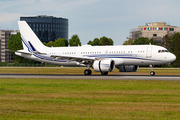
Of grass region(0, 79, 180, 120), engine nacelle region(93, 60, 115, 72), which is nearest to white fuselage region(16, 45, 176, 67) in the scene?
engine nacelle region(93, 60, 115, 72)

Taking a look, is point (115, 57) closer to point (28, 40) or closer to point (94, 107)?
point (28, 40)

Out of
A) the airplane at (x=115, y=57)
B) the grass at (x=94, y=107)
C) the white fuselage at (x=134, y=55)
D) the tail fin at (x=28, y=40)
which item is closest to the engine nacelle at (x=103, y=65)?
the airplane at (x=115, y=57)

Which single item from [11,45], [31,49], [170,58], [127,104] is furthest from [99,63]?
[11,45]

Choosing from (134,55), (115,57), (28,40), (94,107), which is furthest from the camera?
(28,40)

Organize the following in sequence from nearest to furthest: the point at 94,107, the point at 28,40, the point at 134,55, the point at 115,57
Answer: the point at 94,107 < the point at 134,55 < the point at 115,57 < the point at 28,40

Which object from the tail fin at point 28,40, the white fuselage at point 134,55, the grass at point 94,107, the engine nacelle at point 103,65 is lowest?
the grass at point 94,107

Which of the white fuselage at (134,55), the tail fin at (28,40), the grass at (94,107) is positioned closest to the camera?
the grass at (94,107)

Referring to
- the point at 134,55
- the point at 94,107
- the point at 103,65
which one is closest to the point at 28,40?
the point at 103,65

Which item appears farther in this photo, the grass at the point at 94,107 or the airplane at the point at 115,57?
the airplane at the point at 115,57

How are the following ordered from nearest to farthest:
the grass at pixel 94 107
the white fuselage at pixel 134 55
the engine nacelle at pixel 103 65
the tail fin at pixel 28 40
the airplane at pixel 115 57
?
the grass at pixel 94 107 → the engine nacelle at pixel 103 65 → the airplane at pixel 115 57 → the white fuselage at pixel 134 55 → the tail fin at pixel 28 40

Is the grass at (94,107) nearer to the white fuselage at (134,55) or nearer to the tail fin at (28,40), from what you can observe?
the white fuselage at (134,55)

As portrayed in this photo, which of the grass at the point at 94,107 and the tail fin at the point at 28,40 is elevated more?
the tail fin at the point at 28,40

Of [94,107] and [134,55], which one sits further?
[134,55]

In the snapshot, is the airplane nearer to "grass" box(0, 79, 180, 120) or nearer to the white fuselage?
the white fuselage
